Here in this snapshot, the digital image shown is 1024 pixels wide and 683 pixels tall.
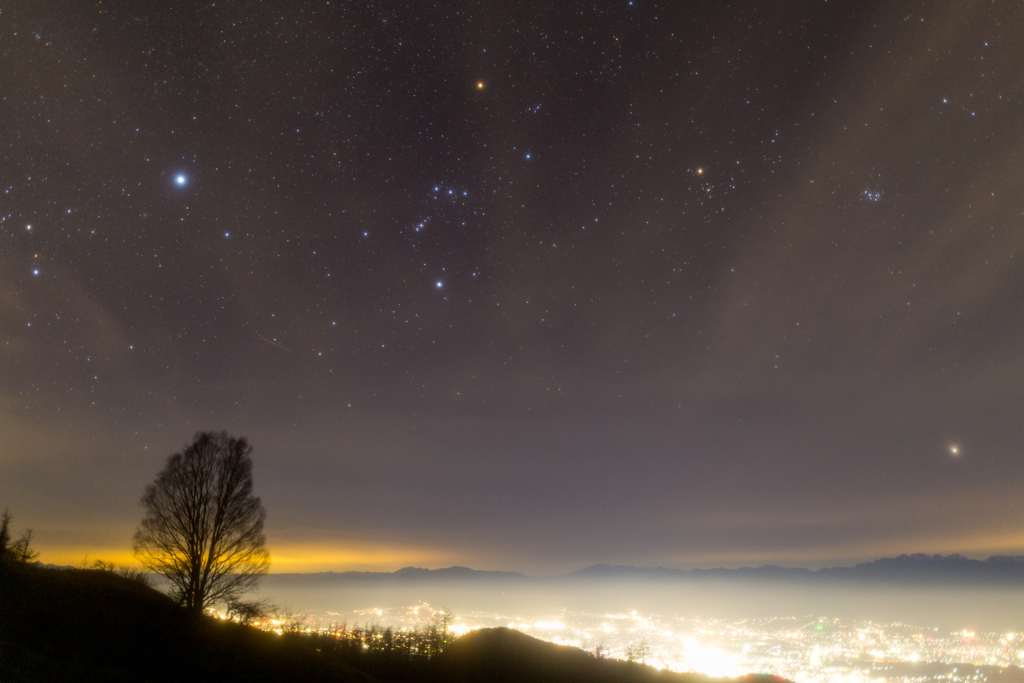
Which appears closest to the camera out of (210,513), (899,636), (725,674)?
(210,513)

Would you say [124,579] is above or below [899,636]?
above

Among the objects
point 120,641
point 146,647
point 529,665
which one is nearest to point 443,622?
point 529,665

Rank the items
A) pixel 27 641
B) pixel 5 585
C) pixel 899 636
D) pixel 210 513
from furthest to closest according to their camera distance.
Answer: pixel 899 636 → pixel 210 513 → pixel 5 585 → pixel 27 641

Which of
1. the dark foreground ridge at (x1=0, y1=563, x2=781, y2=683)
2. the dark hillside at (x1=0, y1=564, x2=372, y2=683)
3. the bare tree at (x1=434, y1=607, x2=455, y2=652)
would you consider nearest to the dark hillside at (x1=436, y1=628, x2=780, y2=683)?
the dark foreground ridge at (x1=0, y1=563, x2=781, y2=683)

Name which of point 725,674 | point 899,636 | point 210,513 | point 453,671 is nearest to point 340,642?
point 453,671

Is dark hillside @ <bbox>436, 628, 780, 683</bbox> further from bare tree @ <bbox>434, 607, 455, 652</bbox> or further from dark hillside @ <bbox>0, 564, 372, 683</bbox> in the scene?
dark hillside @ <bbox>0, 564, 372, 683</bbox>

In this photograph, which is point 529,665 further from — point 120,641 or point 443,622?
point 120,641

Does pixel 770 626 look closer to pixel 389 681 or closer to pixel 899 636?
pixel 899 636
